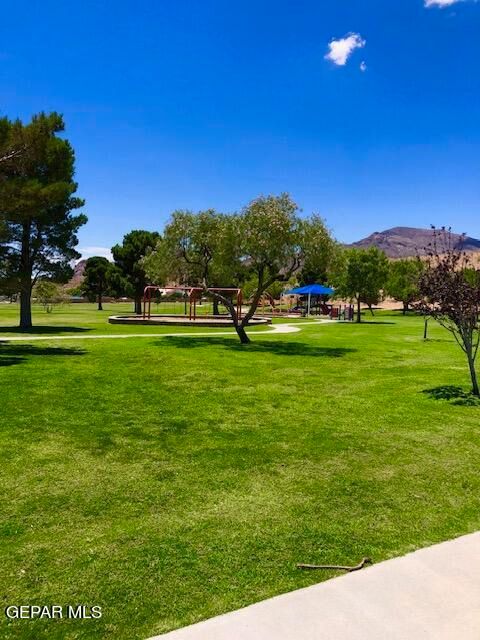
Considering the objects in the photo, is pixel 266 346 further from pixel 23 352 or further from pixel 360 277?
pixel 360 277

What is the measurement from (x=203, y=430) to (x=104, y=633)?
4602 mm

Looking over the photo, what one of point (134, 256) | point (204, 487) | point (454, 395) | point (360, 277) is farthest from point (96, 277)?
point (204, 487)

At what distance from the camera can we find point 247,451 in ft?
22.2

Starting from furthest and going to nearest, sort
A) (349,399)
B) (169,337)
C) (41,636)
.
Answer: (169,337) → (349,399) → (41,636)

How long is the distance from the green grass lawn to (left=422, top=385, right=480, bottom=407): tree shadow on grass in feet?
0.49

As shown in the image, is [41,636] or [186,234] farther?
[186,234]

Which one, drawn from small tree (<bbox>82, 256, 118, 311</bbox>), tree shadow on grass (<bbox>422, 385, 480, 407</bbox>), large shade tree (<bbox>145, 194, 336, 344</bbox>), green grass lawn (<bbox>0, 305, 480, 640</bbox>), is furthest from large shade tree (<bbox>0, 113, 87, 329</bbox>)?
small tree (<bbox>82, 256, 118, 311</bbox>)

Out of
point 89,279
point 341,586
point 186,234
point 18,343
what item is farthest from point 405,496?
point 89,279

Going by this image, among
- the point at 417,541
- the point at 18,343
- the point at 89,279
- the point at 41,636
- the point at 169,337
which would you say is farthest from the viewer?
the point at 89,279

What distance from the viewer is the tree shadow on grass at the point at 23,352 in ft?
45.7

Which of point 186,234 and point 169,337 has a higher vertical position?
point 186,234

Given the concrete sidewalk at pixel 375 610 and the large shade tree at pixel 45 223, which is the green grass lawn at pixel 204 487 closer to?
the concrete sidewalk at pixel 375 610

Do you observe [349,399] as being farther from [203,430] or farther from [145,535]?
[145,535]

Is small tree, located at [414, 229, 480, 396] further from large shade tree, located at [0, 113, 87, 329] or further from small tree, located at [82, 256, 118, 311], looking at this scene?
small tree, located at [82, 256, 118, 311]
